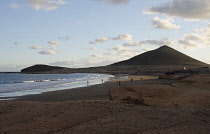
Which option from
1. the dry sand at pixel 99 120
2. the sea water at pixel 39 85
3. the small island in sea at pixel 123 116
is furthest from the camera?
the sea water at pixel 39 85

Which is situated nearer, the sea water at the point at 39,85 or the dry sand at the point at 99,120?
the dry sand at the point at 99,120

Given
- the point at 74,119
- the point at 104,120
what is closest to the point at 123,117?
the point at 104,120

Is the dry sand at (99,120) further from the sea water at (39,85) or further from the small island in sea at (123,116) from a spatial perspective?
the sea water at (39,85)

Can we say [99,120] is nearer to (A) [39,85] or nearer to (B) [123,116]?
(B) [123,116]

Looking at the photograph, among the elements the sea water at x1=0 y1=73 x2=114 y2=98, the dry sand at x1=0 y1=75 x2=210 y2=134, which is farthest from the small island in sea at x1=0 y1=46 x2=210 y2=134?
the sea water at x1=0 y1=73 x2=114 y2=98

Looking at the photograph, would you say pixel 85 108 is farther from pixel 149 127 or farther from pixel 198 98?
pixel 198 98

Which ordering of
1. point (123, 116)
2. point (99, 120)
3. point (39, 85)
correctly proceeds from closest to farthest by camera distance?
1. point (99, 120)
2. point (123, 116)
3. point (39, 85)

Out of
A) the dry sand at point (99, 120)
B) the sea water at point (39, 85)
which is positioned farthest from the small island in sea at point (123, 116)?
the sea water at point (39, 85)

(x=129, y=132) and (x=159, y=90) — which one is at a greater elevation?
(x=159, y=90)

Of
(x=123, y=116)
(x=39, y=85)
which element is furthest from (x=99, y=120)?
(x=39, y=85)

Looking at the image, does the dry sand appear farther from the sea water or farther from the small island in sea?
the sea water

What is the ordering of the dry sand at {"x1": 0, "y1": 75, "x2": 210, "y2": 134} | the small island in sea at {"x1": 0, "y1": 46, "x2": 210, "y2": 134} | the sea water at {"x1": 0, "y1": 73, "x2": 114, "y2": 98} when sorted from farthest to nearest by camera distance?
the sea water at {"x1": 0, "y1": 73, "x2": 114, "y2": 98}, the small island in sea at {"x1": 0, "y1": 46, "x2": 210, "y2": 134}, the dry sand at {"x1": 0, "y1": 75, "x2": 210, "y2": 134}

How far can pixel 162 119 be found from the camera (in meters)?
7.58

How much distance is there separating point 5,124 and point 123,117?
4470mm
